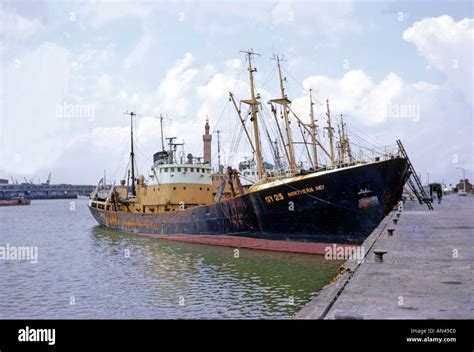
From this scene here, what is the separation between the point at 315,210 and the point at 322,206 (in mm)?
439

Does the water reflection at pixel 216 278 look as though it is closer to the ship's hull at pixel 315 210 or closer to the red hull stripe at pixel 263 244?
the red hull stripe at pixel 263 244

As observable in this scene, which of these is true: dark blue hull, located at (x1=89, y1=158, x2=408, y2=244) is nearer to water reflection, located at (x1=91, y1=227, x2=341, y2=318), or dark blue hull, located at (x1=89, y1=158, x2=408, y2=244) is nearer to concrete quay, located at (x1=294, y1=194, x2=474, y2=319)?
water reflection, located at (x1=91, y1=227, x2=341, y2=318)

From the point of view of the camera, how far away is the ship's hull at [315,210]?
71.4ft

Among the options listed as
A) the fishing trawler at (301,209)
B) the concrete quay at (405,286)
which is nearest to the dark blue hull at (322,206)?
the fishing trawler at (301,209)

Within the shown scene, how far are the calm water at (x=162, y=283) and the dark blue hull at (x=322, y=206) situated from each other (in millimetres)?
1422

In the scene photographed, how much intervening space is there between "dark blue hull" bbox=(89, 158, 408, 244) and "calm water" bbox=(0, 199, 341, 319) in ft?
4.67

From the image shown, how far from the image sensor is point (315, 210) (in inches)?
875

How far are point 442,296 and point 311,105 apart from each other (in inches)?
1731

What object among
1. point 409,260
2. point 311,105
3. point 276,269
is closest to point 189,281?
point 276,269

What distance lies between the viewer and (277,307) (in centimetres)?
1277

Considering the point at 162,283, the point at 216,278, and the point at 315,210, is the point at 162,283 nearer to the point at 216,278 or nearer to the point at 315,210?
the point at 216,278

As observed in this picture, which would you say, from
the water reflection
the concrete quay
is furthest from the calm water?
the concrete quay
